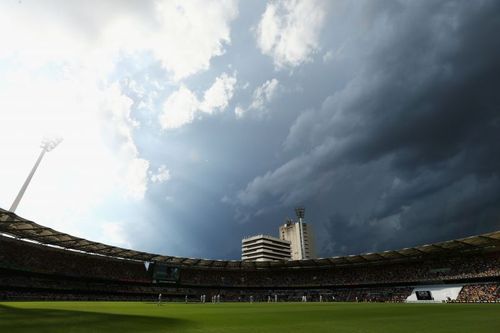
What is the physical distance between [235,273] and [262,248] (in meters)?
73.3

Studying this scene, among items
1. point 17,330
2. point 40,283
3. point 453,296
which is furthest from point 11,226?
point 453,296

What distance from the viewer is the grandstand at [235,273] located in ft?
151

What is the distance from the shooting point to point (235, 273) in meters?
73.9

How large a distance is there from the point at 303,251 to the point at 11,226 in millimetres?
157394

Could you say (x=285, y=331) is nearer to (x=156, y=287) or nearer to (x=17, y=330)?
(x=17, y=330)

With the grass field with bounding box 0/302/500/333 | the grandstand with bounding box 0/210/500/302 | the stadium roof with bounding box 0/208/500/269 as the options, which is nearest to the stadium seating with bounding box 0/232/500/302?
the grandstand with bounding box 0/210/500/302

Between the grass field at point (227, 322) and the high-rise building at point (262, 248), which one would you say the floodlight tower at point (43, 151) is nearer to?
the grass field at point (227, 322)

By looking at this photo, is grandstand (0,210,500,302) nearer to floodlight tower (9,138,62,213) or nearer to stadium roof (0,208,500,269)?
stadium roof (0,208,500,269)

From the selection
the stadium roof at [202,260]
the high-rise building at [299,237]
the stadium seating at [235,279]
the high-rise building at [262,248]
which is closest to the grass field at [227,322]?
the stadium roof at [202,260]

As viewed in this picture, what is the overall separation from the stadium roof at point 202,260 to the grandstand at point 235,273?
0.13 meters

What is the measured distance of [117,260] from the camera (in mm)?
62281

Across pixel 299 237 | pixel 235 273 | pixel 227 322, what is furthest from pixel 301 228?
pixel 227 322

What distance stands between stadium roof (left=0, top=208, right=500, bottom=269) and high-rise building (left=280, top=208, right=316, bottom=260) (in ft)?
357

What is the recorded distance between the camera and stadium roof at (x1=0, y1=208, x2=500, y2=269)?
42000mm
